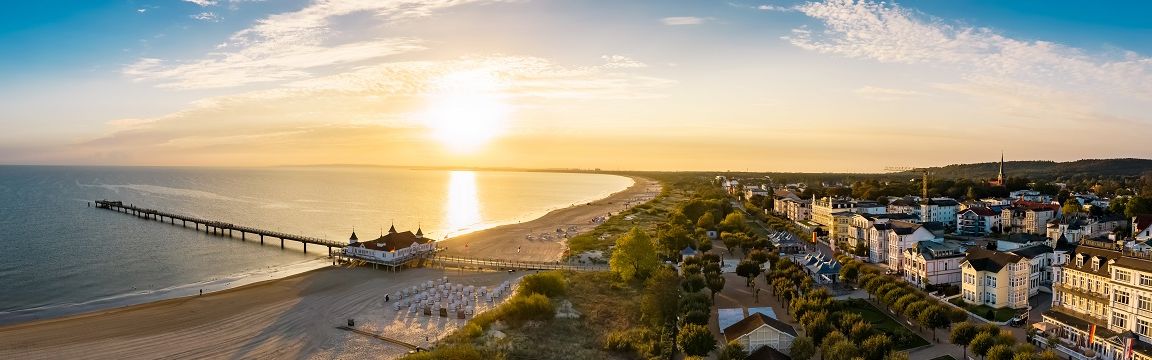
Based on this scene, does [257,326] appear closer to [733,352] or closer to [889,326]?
[733,352]

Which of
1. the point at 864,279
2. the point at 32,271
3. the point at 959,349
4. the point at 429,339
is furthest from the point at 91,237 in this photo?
the point at 959,349

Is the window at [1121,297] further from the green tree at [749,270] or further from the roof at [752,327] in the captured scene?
the green tree at [749,270]

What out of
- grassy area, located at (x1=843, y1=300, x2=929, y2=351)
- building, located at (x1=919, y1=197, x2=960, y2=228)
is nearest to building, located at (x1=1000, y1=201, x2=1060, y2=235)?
building, located at (x1=919, y1=197, x2=960, y2=228)

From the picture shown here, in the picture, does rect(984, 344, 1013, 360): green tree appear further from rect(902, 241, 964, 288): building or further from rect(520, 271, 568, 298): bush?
rect(520, 271, 568, 298): bush

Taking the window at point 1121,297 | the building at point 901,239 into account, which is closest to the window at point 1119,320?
the window at point 1121,297

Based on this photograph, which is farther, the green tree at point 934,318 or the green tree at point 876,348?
the green tree at point 934,318
